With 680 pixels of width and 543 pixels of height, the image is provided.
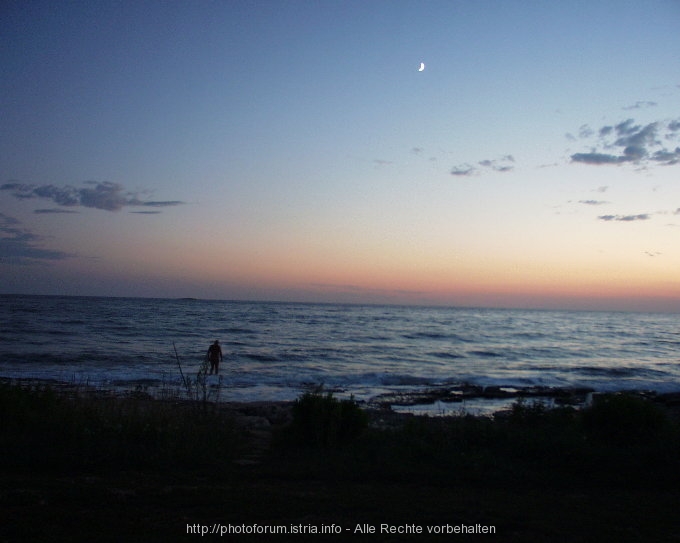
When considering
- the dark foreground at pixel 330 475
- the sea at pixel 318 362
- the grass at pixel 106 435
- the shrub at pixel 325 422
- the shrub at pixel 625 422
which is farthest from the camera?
the sea at pixel 318 362

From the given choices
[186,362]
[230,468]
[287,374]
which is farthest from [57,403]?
[186,362]

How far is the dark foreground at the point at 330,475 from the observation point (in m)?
4.58

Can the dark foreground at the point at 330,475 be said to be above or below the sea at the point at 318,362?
above

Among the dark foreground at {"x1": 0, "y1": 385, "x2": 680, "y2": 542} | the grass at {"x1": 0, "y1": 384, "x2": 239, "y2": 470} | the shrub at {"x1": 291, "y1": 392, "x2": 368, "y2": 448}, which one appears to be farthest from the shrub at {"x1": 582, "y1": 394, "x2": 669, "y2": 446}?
the grass at {"x1": 0, "y1": 384, "x2": 239, "y2": 470}

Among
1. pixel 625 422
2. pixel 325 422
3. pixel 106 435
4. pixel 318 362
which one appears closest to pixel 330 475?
pixel 325 422

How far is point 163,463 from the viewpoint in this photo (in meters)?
6.65

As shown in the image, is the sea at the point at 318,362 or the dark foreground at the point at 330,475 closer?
the dark foreground at the point at 330,475

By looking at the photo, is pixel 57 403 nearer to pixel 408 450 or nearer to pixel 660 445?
pixel 408 450

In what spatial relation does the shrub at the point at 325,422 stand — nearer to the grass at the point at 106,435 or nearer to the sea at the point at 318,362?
the grass at the point at 106,435

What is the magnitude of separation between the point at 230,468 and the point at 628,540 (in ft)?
15.0

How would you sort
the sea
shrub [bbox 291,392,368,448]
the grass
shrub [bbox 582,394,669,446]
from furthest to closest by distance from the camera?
the sea < shrub [bbox 582,394,669,446] < shrub [bbox 291,392,368,448] < the grass

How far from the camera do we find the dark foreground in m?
4.58

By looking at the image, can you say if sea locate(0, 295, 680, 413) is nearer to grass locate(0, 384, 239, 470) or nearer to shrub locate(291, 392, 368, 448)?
grass locate(0, 384, 239, 470)

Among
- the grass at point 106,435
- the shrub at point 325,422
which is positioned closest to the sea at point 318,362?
the grass at point 106,435
